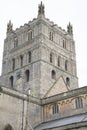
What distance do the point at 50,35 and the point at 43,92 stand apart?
1597cm

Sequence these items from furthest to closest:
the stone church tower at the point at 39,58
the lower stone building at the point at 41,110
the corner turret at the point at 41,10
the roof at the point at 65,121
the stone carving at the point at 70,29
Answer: the stone carving at the point at 70,29 → the corner turret at the point at 41,10 → the stone church tower at the point at 39,58 → the lower stone building at the point at 41,110 → the roof at the point at 65,121

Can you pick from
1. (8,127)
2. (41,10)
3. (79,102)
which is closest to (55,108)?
(79,102)

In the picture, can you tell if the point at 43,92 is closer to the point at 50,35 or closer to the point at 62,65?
the point at 62,65

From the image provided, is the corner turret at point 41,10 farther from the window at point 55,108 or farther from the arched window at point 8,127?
the arched window at point 8,127

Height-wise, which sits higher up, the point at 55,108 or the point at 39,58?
the point at 39,58

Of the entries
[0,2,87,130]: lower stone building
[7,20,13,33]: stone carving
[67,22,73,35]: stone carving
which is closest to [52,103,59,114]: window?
[0,2,87,130]: lower stone building

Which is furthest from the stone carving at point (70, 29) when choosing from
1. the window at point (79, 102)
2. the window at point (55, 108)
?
the window at point (79, 102)

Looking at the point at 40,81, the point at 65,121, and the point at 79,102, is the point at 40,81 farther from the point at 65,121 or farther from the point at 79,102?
the point at 65,121

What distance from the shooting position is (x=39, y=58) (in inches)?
2499

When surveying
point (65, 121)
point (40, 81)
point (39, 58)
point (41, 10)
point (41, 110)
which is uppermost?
point (41, 10)

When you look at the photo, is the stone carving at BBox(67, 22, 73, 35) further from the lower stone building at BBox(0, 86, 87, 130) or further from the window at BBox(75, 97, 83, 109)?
the window at BBox(75, 97, 83, 109)

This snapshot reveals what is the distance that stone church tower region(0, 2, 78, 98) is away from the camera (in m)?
62.8

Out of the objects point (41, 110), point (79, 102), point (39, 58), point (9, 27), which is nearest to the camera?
point (79, 102)

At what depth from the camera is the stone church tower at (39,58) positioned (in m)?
62.8
